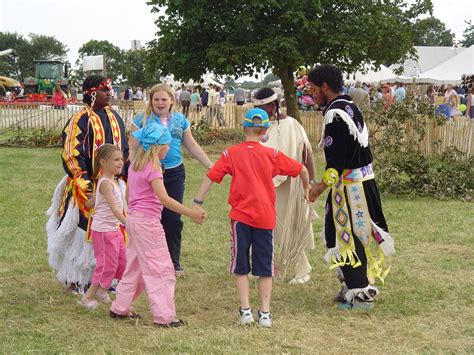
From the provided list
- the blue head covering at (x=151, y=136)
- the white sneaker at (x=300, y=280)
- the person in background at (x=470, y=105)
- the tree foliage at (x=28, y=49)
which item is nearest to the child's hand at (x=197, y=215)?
the blue head covering at (x=151, y=136)

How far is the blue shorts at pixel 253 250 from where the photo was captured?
16.5 feet

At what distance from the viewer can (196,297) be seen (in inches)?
232

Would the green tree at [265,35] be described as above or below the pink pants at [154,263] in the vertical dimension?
above

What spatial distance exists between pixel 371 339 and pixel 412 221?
439cm

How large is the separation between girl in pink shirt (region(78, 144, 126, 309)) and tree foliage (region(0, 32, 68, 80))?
85378mm

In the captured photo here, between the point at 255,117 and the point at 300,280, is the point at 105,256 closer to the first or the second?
the point at 255,117

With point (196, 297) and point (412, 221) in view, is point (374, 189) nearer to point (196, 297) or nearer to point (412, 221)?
point (196, 297)

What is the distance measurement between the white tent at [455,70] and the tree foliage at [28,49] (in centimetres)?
6476

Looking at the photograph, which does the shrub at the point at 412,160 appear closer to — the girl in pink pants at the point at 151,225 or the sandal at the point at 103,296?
the sandal at the point at 103,296

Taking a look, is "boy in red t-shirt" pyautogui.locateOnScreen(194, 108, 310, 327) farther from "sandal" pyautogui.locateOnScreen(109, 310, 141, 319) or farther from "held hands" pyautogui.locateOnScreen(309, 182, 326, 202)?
"sandal" pyautogui.locateOnScreen(109, 310, 141, 319)

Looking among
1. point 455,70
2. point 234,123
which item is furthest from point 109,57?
point 234,123

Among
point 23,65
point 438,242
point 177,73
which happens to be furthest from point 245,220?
point 23,65

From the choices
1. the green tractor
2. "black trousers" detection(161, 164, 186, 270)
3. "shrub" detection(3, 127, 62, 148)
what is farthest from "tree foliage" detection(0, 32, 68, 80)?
"black trousers" detection(161, 164, 186, 270)

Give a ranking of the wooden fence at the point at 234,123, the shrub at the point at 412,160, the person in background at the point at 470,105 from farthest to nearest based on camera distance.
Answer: the person in background at the point at 470,105 → the wooden fence at the point at 234,123 → the shrub at the point at 412,160
